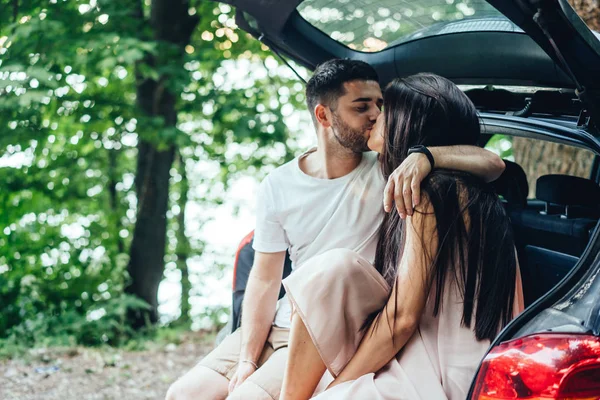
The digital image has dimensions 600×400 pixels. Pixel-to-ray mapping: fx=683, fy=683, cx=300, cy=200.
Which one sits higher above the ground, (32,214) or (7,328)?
(32,214)

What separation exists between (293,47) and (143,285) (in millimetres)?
5167

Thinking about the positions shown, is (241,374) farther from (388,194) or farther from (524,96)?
(524,96)

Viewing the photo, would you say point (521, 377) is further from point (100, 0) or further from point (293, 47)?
point (100, 0)

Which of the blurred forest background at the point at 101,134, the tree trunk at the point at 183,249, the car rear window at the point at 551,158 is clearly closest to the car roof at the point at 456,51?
the car rear window at the point at 551,158

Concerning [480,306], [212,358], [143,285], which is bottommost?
[143,285]

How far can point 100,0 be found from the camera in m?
5.76

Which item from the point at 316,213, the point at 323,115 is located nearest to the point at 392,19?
the point at 323,115

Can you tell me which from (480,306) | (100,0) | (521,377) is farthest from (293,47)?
(100,0)

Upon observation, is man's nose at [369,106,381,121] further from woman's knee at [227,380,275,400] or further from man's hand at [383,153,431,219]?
woman's knee at [227,380,275,400]

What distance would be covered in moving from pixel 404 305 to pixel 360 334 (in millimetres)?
160

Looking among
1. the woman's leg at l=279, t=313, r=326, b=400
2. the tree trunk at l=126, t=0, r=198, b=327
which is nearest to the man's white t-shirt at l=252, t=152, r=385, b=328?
the woman's leg at l=279, t=313, r=326, b=400

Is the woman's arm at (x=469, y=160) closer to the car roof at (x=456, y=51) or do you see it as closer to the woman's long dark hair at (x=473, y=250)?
the woman's long dark hair at (x=473, y=250)

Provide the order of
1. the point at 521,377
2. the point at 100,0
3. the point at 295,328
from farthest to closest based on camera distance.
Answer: the point at 100,0 < the point at 295,328 < the point at 521,377

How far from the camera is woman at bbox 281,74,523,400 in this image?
5.69 feet
